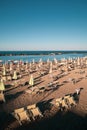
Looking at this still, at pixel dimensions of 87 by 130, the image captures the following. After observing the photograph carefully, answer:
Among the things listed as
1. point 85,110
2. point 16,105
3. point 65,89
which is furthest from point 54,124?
point 65,89

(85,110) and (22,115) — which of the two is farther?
(85,110)

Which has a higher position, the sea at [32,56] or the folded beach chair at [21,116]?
the folded beach chair at [21,116]

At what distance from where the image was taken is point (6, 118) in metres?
10.2

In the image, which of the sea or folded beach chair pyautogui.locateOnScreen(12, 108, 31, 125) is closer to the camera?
folded beach chair pyautogui.locateOnScreen(12, 108, 31, 125)

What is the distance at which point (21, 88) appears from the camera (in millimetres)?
17516

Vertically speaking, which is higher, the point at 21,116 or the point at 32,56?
the point at 21,116

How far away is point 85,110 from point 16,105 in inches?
202

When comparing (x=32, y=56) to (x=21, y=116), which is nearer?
(x=21, y=116)

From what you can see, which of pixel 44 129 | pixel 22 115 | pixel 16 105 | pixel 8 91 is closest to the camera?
pixel 44 129

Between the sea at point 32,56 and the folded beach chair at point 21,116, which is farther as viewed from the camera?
the sea at point 32,56

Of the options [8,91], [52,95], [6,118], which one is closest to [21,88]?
[8,91]

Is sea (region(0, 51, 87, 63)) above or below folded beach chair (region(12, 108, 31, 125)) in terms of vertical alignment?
below

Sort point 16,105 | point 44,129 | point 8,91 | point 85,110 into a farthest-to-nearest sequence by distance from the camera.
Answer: point 8,91 → point 16,105 → point 85,110 → point 44,129

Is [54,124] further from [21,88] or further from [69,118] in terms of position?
[21,88]
